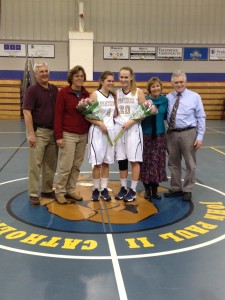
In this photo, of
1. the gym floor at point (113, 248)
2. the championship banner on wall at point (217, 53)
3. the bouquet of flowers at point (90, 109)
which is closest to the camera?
the gym floor at point (113, 248)

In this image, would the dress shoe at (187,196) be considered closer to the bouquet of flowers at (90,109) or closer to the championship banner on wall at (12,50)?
the bouquet of flowers at (90,109)

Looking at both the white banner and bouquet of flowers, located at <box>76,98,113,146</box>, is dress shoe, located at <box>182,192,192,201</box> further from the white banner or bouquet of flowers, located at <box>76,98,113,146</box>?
the white banner

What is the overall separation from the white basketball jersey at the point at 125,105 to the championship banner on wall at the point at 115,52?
1283 cm

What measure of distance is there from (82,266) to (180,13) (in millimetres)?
16112

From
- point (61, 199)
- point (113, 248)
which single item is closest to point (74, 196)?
point (61, 199)

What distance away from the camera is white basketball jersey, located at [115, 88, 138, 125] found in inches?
187

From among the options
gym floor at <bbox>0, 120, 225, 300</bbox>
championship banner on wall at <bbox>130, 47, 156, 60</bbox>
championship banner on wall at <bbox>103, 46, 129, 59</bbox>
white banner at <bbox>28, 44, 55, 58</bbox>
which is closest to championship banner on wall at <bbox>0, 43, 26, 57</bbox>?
white banner at <bbox>28, 44, 55, 58</bbox>

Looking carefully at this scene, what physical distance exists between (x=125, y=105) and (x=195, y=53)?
45.3 ft

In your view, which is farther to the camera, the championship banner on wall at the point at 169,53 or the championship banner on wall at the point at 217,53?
the championship banner on wall at the point at 217,53

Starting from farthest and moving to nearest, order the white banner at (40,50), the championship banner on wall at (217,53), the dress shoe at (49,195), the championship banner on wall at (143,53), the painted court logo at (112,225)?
the championship banner on wall at (217,53)
the championship banner on wall at (143,53)
the white banner at (40,50)
the dress shoe at (49,195)
the painted court logo at (112,225)

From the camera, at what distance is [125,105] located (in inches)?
188

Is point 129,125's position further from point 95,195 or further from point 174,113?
point 95,195

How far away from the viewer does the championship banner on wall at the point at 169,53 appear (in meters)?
17.2

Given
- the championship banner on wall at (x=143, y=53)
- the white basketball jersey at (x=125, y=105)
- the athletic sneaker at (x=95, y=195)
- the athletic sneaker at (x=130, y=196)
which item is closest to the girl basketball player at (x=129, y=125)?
the white basketball jersey at (x=125, y=105)
